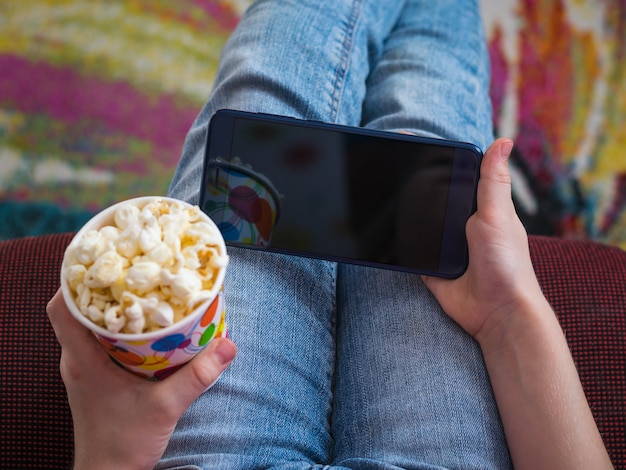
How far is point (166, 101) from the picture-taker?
1.18 m

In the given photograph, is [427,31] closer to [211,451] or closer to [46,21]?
[211,451]

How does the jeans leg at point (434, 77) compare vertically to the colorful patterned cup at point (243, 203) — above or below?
above

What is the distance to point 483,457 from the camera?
0.58m

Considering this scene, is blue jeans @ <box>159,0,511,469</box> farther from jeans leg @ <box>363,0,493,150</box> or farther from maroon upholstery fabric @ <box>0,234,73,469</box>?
maroon upholstery fabric @ <box>0,234,73,469</box>

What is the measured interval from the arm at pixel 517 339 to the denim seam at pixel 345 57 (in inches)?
9.1

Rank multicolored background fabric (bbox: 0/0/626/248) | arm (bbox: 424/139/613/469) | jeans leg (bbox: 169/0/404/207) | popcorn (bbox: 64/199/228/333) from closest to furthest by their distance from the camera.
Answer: popcorn (bbox: 64/199/228/333), arm (bbox: 424/139/613/469), jeans leg (bbox: 169/0/404/207), multicolored background fabric (bbox: 0/0/626/248)

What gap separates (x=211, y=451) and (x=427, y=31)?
0.66 meters

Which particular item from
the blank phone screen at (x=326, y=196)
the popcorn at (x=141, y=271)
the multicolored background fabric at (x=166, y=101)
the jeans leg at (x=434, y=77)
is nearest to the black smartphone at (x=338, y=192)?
the blank phone screen at (x=326, y=196)

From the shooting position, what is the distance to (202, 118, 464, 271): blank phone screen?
2.14 ft

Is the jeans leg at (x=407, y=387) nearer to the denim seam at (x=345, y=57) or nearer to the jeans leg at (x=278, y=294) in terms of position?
the jeans leg at (x=278, y=294)

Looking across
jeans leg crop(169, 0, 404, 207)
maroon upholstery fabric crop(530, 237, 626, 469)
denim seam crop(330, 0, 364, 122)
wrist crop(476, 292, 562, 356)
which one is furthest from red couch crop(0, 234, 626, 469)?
denim seam crop(330, 0, 364, 122)

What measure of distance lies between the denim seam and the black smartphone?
0.11m

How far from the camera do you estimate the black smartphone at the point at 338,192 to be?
645 mm

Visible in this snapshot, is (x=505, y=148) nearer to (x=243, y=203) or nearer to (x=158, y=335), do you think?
(x=243, y=203)
